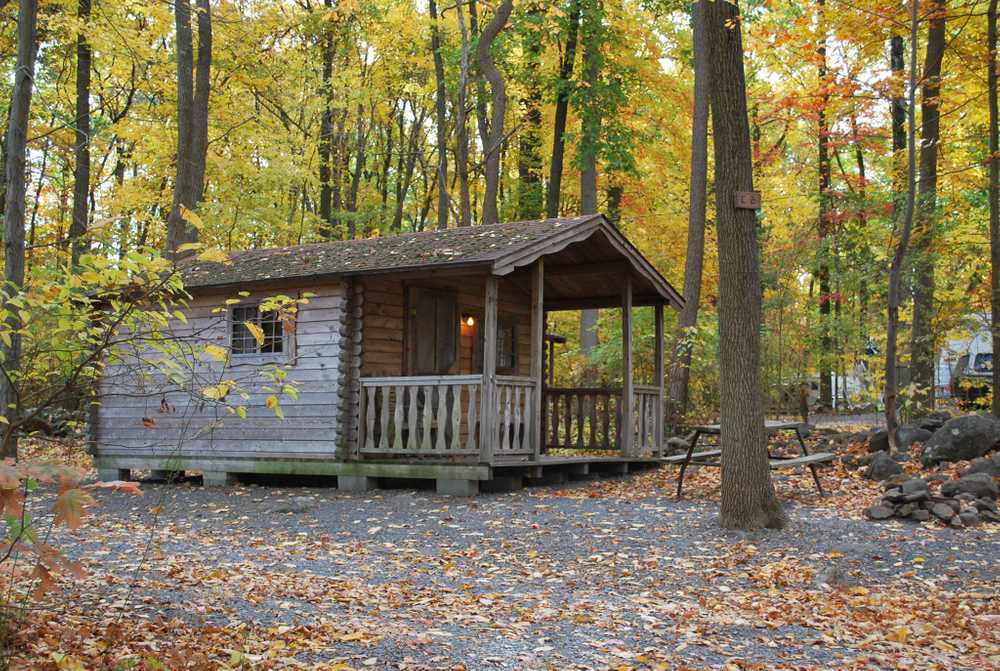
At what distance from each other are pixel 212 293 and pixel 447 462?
509cm

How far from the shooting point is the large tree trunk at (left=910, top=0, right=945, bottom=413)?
1634 cm

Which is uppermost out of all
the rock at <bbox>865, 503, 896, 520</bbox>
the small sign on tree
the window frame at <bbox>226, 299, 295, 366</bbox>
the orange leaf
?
the small sign on tree

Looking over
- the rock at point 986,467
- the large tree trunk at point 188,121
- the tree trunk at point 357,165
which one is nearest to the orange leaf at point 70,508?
the rock at point 986,467

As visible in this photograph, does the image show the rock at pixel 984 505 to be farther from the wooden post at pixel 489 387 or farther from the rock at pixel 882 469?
the wooden post at pixel 489 387

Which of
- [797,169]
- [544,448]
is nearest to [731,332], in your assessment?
[544,448]

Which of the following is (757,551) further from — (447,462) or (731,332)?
(447,462)

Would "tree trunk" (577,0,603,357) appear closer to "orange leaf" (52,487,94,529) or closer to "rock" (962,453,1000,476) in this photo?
"rock" (962,453,1000,476)

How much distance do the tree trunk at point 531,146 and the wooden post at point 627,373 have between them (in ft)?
33.6

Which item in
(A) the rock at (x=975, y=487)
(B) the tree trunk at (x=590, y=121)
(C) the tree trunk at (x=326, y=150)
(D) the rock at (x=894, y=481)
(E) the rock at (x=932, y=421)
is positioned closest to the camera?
(A) the rock at (x=975, y=487)

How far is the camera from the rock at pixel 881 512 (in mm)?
10141

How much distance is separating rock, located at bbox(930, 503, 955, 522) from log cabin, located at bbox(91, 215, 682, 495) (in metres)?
5.34

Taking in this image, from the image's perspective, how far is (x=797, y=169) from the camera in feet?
92.9

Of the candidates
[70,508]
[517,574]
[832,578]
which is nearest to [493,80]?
[517,574]

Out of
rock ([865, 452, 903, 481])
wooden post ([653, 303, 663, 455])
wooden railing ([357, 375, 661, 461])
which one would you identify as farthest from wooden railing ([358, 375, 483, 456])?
rock ([865, 452, 903, 481])
